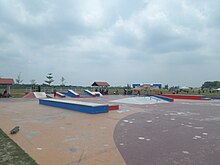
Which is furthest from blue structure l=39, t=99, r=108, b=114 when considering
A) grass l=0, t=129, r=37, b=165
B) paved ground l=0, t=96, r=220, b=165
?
grass l=0, t=129, r=37, b=165

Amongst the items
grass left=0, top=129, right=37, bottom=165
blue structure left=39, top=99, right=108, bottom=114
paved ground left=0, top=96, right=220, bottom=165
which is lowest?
paved ground left=0, top=96, right=220, bottom=165

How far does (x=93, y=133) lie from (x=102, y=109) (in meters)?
4.65

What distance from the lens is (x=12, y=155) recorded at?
3.77m

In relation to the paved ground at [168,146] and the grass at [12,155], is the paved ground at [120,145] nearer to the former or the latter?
the paved ground at [168,146]

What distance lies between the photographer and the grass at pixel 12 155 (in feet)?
11.2

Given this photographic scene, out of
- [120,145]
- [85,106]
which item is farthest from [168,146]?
[85,106]

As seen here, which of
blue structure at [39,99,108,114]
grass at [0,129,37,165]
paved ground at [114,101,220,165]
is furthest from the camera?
blue structure at [39,99,108,114]

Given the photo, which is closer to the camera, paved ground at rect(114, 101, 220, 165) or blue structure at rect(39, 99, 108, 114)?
paved ground at rect(114, 101, 220, 165)

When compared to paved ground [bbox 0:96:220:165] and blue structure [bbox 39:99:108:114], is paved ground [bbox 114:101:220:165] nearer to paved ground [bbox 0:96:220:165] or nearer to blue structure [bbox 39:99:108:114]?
paved ground [bbox 0:96:220:165]

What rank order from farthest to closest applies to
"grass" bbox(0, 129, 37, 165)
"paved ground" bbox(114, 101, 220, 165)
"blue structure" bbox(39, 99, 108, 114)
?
"blue structure" bbox(39, 99, 108, 114)
"paved ground" bbox(114, 101, 220, 165)
"grass" bbox(0, 129, 37, 165)

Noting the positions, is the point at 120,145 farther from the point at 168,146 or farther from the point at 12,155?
the point at 12,155

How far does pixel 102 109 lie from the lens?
10570 mm

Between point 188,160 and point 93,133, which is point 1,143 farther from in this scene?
point 188,160

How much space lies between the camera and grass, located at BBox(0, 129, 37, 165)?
3.43 metres
